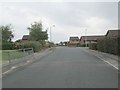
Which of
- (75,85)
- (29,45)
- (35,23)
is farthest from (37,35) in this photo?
(75,85)

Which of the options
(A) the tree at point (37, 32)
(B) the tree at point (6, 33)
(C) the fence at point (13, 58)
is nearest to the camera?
(C) the fence at point (13, 58)

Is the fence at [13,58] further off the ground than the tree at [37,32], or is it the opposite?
the tree at [37,32]

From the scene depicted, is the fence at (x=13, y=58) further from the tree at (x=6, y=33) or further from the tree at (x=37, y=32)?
the tree at (x=6, y=33)

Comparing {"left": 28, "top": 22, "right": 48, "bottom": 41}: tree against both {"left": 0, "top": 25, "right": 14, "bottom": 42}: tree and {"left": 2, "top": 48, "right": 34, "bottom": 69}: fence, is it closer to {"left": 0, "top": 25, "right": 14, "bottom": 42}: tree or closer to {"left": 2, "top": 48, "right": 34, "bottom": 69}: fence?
{"left": 0, "top": 25, "right": 14, "bottom": 42}: tree

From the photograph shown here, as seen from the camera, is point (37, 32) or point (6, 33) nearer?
point (37, 32)

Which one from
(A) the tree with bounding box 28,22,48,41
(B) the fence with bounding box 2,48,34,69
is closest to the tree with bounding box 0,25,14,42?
(A) the tree with bounding box 28,22,48,41

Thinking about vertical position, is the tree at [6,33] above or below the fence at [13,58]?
above

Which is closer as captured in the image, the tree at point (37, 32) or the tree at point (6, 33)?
the tree at point (37, 32)

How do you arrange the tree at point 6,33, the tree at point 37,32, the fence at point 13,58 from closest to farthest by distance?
the fence at point 13,58, the tree at point 37,32, the tree at point 6,33

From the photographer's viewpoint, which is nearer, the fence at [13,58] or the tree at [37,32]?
the fence at [13,58]

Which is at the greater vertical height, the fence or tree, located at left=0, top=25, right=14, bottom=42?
tree, located at left=0, top=25, right=14, bottom=42

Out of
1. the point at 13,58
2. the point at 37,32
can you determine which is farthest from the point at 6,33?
the point at 13,58


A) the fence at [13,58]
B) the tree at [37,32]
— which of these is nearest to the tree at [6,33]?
the tree at [37,32]

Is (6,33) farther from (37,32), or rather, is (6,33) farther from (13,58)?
(13,58)
